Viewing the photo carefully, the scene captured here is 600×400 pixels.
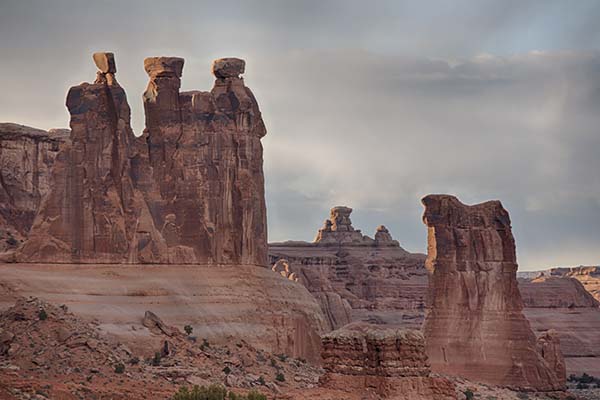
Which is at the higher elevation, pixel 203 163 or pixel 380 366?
pixel 203 163

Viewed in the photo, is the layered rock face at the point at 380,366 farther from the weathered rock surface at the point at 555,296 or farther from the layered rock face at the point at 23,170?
the weathered rock surface at the point at 555,296

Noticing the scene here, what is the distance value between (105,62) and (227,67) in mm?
7318

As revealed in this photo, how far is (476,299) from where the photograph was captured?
10012 cm

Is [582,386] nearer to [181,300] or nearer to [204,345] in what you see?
[181,300]

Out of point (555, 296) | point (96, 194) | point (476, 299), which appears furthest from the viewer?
point (555, 296)

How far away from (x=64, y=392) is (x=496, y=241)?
4375 cm

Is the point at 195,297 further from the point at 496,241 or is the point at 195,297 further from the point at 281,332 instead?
Result: the point at 496,241

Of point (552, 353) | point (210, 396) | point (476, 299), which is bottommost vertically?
point (210, 396)

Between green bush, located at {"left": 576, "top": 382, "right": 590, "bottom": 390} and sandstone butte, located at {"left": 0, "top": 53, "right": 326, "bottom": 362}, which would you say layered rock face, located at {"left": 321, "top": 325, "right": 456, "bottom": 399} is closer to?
sandstone butte, located at {"left": 0, "top": 53, "right": 326, "bottom": 362}

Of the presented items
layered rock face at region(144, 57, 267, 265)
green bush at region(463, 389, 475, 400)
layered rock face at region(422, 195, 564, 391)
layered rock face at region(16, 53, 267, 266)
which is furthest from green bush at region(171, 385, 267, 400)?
layered rock face at region(422, 195, 564, 391)

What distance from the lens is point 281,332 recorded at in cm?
9394

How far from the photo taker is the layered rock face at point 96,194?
9147 centimetres

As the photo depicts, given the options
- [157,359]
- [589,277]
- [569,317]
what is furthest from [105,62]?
[589,277]

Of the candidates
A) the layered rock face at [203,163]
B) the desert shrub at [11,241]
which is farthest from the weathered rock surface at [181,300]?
the desert shrub at [11,241]
